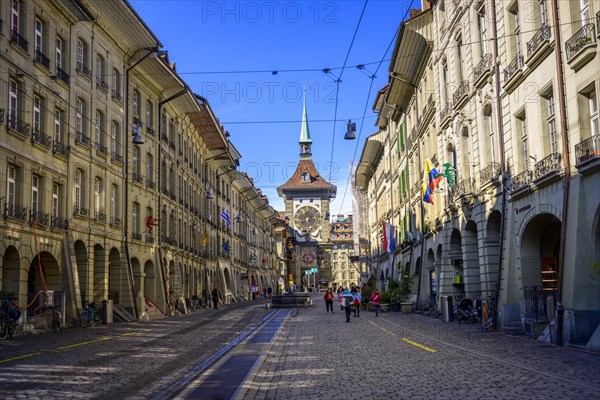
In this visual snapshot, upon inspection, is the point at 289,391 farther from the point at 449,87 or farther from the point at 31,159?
the point at 449,87

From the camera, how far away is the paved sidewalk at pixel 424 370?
34.5 ft

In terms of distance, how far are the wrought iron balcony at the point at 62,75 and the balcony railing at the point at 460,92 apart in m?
16.4

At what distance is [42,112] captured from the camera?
92.0 feet

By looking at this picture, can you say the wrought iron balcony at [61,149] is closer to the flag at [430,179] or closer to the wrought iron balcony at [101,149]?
the wrought iron balcony at [101,149]

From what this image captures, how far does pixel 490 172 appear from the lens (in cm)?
2561

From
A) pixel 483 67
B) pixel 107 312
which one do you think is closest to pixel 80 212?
pixel 107 312

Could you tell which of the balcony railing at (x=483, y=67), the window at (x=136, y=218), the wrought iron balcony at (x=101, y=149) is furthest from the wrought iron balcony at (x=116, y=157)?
the balcony railing at (x=483, y=67)

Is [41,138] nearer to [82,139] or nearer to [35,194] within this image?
[35,194]

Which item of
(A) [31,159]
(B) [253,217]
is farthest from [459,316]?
(B) [253,217]

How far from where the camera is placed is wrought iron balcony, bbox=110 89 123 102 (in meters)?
36.1

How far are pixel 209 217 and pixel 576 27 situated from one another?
4989 centimetres

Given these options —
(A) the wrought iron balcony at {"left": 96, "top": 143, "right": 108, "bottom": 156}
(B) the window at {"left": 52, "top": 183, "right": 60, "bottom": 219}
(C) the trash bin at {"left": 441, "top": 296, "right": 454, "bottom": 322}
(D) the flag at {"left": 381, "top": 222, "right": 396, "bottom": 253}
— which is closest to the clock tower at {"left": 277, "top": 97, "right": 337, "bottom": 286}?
(D) the flag at {"left": 381, "top": 222, "right": 396, "bottom": 253}

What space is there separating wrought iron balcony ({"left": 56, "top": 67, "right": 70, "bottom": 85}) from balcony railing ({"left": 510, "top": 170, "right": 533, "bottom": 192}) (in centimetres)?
1835

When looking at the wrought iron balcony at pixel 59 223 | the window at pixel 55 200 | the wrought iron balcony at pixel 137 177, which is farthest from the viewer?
the wrought iron balcony at pixel 137 177
